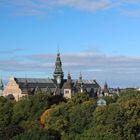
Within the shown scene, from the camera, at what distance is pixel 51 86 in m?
147

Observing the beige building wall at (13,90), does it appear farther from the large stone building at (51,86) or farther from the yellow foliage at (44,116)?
the yellow foliage at (44,116)

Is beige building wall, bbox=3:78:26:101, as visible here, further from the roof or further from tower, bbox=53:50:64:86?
tower, bbox=53:50:64:86

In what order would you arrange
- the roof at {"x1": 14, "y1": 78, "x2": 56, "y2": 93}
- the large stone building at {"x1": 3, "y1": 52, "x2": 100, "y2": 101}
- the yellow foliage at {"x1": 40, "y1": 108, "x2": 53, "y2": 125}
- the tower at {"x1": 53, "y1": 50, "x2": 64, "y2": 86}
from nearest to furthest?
the yellow foliage at {"x1": 40, "y1": 108, "x2": 53, "y2": 125}, the large stone building at {"x1": 3, "y1": 52, "x2": 100, "y2": 101}, the roof at {"x1": 14, "y1": 78, "x2": 56, "y2": 93}, the tower at {"x1": 53, "y1": 50, "x2": 64, "y2": 86}

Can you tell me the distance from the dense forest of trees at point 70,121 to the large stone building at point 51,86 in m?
54.0

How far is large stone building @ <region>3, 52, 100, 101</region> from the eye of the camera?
465 ft

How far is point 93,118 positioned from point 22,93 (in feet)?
223

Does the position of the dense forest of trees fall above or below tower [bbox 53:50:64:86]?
below

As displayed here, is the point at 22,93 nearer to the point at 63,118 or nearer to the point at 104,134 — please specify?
the point at 63,118

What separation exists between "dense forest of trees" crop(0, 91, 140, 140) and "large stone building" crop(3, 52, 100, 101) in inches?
2124

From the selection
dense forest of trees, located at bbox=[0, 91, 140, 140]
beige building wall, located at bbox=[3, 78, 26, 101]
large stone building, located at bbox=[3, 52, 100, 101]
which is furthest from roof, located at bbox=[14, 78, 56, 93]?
dense forest of trees, located at bbox=[0, 91, 140, 140]

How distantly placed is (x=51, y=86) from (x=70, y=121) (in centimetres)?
7182

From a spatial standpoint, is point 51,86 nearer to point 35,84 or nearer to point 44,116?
point 35,84

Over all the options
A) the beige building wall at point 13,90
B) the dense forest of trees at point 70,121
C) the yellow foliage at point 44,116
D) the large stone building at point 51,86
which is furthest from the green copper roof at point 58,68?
the yellow foliage at point 44,116

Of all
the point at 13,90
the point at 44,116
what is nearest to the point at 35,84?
the point at 13,90
